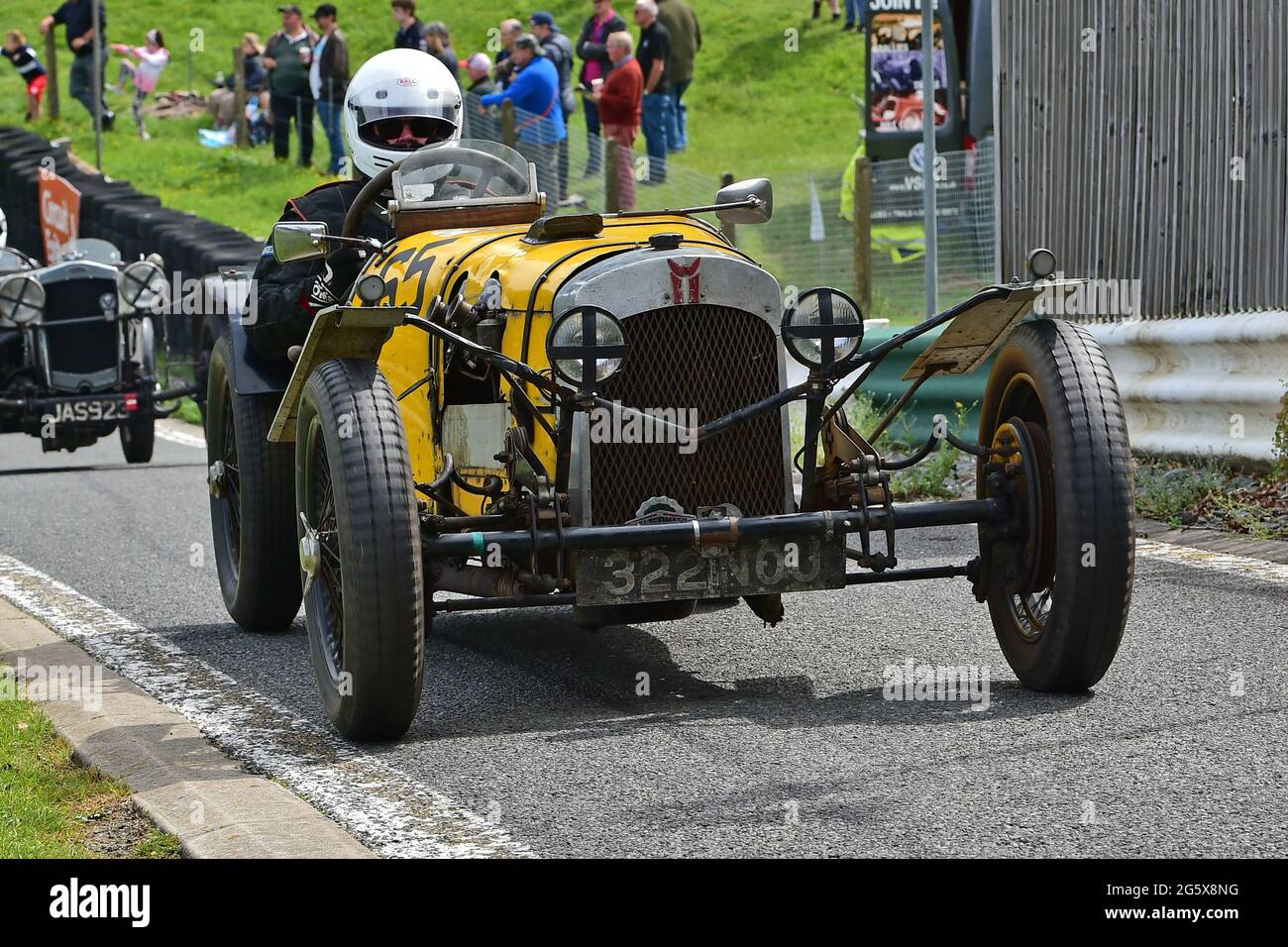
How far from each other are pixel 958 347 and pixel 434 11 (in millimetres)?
40748

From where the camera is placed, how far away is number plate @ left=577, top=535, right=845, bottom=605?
16.6ft

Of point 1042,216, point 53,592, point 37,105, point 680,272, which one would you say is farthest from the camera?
point 37,105

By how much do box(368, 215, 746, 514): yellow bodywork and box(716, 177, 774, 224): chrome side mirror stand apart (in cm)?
39

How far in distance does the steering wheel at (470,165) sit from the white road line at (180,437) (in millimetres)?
8413

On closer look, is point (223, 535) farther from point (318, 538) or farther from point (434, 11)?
point (434, 11)

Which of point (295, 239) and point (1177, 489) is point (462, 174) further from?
point (1177, 489)

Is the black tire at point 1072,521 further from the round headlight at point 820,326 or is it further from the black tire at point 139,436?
the black tire at point 139,436

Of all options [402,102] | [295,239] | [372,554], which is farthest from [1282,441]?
[372,554]

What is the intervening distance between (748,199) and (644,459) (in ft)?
4.81

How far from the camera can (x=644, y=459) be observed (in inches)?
212

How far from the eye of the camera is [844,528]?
5164 millimetres

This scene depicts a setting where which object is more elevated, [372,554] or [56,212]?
[56,212]
